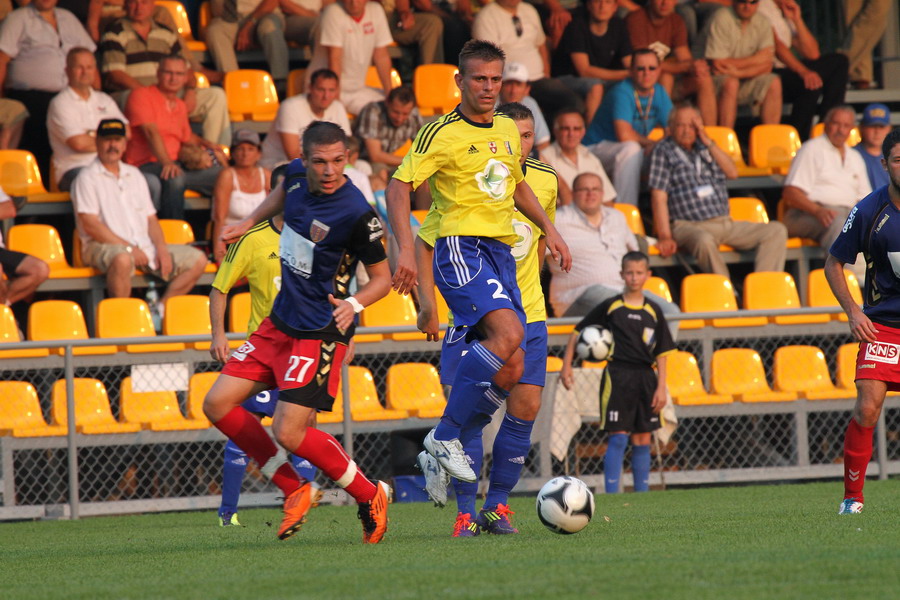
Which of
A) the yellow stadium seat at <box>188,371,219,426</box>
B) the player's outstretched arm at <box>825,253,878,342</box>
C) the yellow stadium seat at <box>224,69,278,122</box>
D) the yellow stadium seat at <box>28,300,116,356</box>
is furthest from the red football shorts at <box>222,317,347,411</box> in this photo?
the yellow stadium seat at <box>224,69,278,122</box>

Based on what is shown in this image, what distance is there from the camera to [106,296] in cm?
1141

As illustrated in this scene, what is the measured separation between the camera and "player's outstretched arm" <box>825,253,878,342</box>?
21.4 ft

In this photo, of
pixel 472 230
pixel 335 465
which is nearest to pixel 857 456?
pixel 472 230

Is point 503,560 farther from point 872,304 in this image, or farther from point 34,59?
point 34,59

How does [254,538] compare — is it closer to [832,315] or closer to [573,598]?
[573,598]

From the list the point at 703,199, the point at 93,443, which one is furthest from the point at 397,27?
the point at 93,443

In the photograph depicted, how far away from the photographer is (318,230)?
6.04 m

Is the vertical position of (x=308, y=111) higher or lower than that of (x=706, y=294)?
higher

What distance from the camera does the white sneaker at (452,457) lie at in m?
5.60

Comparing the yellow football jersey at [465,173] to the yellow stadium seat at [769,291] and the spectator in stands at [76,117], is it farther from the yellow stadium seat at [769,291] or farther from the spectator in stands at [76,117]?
the spectator in stands at [76,117]

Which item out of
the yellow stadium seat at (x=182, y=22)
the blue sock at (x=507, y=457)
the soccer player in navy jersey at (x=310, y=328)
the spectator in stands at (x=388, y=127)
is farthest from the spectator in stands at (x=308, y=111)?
the blue sock at (x=507, y=457)

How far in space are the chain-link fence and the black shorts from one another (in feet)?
1.88

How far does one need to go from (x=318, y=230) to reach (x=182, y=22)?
29.7ft

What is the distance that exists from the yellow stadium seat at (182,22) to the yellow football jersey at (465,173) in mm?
8855
